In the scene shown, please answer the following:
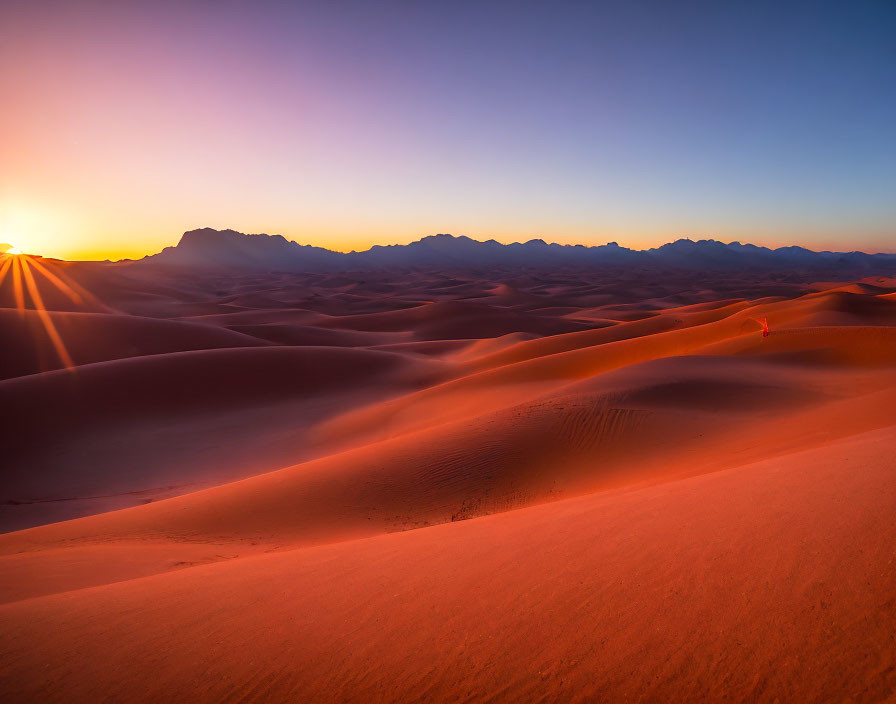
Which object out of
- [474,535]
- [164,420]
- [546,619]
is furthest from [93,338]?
[546,619]

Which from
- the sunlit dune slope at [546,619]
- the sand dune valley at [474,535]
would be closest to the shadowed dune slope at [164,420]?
the sand dune valley at [474,535]

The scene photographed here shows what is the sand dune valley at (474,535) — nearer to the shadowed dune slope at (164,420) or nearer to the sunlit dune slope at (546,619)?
the sunlit dune slope at (546,619)

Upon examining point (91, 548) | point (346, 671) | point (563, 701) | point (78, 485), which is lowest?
point (78, 485)

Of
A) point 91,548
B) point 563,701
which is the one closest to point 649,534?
point 563,701

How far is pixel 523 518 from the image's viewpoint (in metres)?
4.20

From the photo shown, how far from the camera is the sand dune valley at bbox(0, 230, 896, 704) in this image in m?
1.99

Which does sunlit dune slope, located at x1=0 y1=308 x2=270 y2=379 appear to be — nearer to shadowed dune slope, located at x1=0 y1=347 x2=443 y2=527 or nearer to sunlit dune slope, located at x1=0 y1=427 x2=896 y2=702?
shadowed dune slope, located at x1=0 y1=347 x2=443 y2=527

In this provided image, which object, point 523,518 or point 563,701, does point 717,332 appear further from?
point 563,701

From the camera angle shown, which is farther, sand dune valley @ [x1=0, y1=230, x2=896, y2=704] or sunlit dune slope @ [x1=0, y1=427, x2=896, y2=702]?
sand dune valley @ [x1=0, y1=230, x2=896, y2=704]

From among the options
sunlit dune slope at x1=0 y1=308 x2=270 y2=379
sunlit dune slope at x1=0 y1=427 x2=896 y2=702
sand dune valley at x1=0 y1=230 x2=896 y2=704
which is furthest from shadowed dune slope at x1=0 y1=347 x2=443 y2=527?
sunlit dune slope at x1=0 y1=427 x2=896 y2=702

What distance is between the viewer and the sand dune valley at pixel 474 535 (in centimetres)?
199

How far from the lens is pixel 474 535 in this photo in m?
3.83

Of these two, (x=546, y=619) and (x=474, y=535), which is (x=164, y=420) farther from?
(x=546, y=619)

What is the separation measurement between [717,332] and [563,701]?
1966 centimetres
